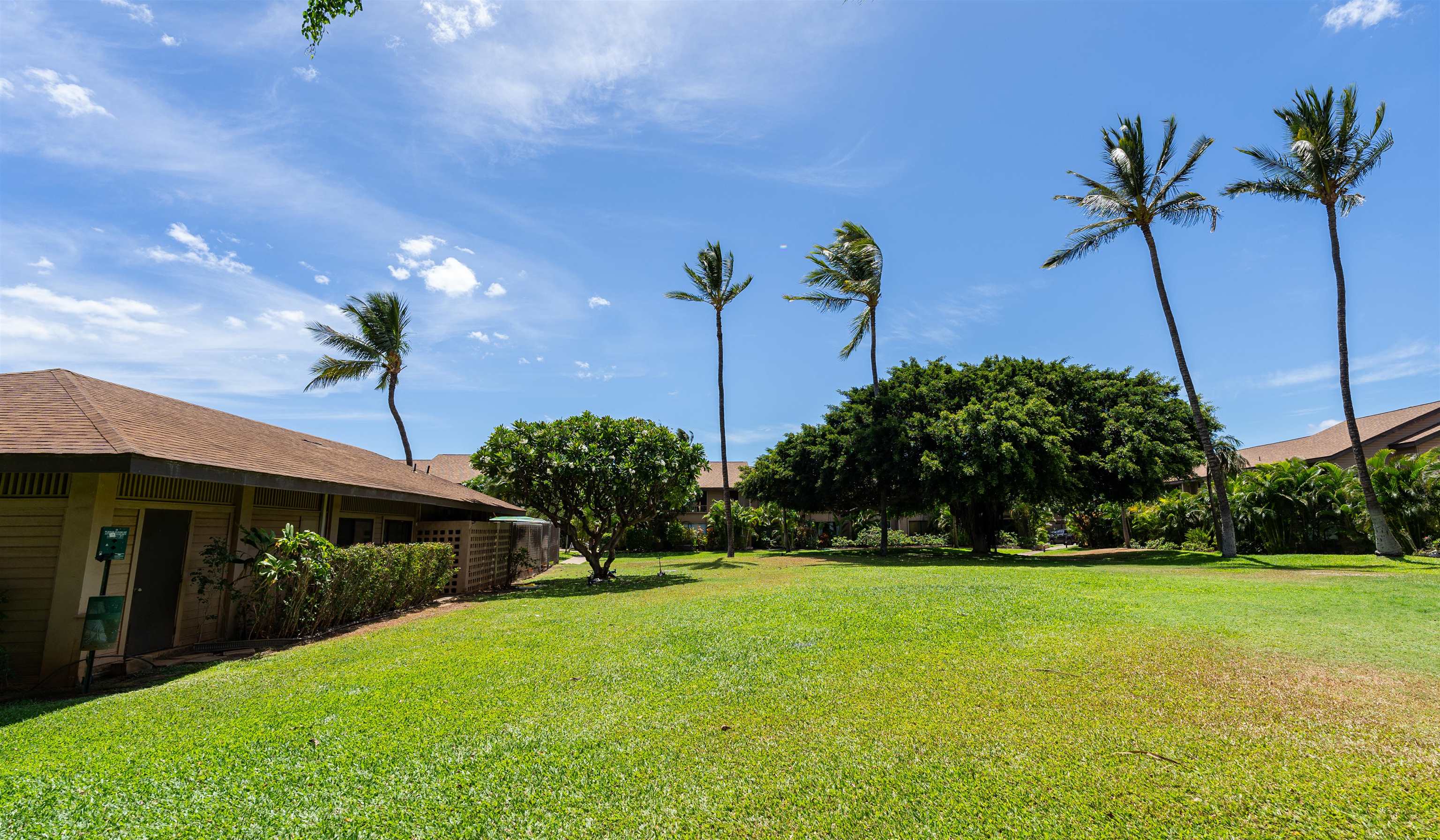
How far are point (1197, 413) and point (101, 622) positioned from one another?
24953 mm

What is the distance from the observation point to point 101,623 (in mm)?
6398

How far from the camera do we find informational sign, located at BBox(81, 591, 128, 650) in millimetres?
6316

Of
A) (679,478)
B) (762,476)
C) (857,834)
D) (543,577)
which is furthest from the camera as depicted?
(762,476)

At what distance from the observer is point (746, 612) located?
9.83 metres

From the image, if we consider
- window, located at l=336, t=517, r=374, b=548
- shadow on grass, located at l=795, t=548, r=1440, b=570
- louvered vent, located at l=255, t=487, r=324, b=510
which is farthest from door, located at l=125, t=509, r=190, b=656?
shadow on grass, located at l=795, t=548, r=1440, b=570

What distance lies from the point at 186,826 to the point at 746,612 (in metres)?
7.34

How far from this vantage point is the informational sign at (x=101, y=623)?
20.7 ft

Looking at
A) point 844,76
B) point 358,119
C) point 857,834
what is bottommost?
point 857,834

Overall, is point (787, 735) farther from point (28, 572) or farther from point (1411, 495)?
point (1411, 495)

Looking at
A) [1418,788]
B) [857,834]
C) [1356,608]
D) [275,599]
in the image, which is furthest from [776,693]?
[1356,608]

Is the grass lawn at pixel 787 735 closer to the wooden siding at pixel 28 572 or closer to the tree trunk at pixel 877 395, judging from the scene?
the wooden siding at pixel 28 572

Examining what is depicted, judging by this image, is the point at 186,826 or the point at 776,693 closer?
the point at 186,826

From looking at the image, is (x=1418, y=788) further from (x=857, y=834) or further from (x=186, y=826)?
(x=186, y=826)

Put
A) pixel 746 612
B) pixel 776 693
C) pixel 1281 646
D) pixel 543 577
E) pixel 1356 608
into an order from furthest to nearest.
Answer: pixel 543 577
pixel 746 612
pixel 1356 608
pixel 1281 646
pixel 776 693
